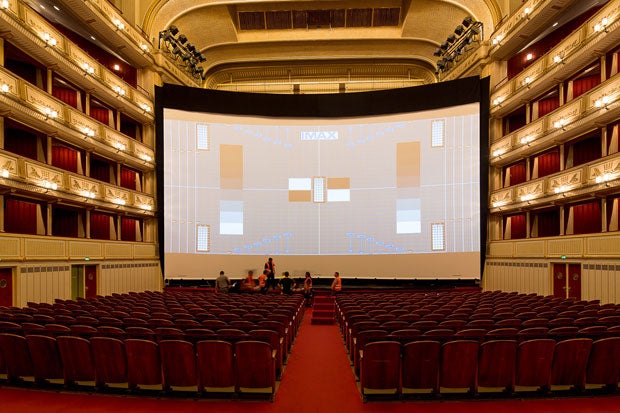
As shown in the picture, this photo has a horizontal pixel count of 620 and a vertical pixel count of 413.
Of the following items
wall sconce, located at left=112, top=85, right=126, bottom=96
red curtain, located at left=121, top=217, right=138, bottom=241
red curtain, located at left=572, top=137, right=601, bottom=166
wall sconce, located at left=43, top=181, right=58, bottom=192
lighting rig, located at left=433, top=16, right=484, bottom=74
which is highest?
lighting rig, located at left=433, top=16, right=484, bottom=74

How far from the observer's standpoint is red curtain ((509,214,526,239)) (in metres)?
18.9

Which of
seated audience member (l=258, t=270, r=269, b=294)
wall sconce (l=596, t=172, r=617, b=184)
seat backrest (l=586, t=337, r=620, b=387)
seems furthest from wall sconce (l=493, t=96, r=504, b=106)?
seat backrest (l=586, t=337, r=620, b=387)

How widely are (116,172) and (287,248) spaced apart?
26.7ft

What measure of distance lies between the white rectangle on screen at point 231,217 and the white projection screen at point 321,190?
1.7 inches

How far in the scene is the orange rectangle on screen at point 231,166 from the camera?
19312 mm

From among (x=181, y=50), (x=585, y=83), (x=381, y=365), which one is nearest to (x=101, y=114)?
(x=181, y=50)

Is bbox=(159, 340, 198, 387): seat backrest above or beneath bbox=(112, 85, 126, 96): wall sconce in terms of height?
beneath

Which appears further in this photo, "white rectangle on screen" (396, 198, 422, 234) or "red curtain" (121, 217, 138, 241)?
"red curtain" (121, 217, 138, 241)

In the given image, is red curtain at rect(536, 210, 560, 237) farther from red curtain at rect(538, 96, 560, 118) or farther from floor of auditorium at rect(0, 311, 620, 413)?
floor of auditorium at rect(0, 311, 620, 413)

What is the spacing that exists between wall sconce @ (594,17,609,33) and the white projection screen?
5.16 metres

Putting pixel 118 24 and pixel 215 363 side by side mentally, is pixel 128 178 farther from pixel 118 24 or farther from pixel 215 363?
pixel 215 363

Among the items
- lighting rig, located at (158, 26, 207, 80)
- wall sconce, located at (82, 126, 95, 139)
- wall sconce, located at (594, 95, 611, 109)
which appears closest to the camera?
wall sconce, located at (594, 95, 611, 109)

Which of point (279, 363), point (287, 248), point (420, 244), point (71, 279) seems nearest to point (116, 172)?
point (71, 279)

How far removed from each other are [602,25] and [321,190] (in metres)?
11.5
